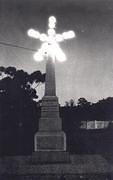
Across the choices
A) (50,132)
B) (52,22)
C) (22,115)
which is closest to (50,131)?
(50,132)

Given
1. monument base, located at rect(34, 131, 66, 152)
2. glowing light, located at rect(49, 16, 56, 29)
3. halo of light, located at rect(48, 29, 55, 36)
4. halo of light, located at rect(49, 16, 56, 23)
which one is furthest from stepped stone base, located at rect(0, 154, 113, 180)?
halo of light, located at rect(49, 16, 56, 23)

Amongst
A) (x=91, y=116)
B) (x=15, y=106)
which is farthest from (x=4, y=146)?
(x=91, y=116)

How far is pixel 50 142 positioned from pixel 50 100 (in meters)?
1.66

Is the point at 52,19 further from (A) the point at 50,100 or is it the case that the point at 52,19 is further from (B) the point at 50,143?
(B) the point at 50,143

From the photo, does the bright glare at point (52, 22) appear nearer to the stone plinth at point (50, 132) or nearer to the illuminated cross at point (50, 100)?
the illuminated cross at point (50, 100)

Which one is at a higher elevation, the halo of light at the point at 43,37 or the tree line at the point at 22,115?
the halo of light at the point at 43,37

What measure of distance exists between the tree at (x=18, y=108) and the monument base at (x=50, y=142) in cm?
516

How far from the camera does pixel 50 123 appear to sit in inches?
506

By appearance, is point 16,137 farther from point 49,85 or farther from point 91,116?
point 91,116

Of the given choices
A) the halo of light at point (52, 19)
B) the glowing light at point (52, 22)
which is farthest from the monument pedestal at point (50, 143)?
the halo of light at point (52, 19)

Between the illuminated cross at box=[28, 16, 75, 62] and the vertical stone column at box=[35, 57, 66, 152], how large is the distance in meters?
0.30

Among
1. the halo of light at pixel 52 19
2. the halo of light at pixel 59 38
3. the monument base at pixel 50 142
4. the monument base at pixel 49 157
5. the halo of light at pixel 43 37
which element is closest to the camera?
the monument base at pixel 49 157

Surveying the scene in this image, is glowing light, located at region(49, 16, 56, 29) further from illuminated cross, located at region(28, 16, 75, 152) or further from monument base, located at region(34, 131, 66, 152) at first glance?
monument base, located at region(34, 131, 66, 152)

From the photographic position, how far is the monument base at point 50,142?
12484mm
